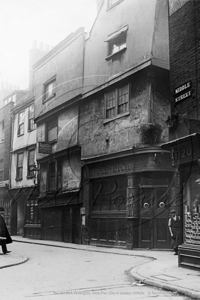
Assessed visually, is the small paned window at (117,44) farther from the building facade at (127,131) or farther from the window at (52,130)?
the window at (52,130)

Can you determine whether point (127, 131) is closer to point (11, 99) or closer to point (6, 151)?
point (6, 151)

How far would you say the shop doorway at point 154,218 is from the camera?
16953 millimetres

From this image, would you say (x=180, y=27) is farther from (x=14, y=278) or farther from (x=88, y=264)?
(x=14, y=278)

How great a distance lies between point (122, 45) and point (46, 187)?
994 centimetres

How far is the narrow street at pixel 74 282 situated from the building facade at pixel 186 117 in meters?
2.06

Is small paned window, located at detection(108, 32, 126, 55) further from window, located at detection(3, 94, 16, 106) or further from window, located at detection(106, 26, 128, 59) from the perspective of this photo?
window, located at detection(3, 94, 16, 106)

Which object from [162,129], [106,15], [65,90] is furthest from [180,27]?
[65,90]

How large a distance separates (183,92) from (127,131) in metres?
5.12

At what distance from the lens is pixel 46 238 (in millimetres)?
24453

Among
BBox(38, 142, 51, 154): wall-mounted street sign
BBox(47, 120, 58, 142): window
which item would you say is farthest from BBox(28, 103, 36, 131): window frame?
BBox(38, 142, 51, 154): wall-mounted street sign

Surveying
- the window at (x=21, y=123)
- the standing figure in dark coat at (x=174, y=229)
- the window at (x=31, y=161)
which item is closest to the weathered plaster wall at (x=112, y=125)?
the standing figure in dark coat at (x=174, y=229)

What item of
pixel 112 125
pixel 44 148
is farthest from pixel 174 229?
pixel 44 148

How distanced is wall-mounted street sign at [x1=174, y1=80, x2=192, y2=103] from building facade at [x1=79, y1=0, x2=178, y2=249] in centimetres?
350

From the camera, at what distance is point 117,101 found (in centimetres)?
1898
